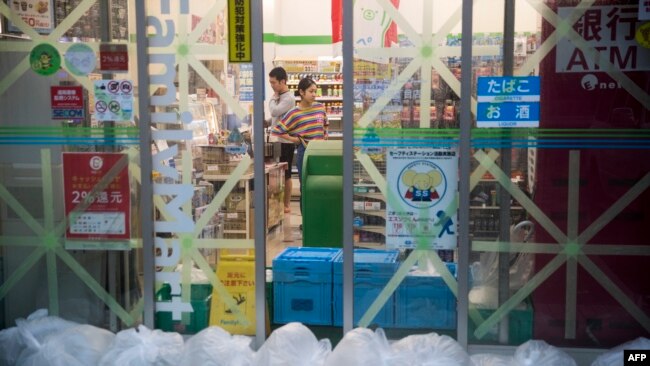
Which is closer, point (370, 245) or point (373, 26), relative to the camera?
point (373, 26)

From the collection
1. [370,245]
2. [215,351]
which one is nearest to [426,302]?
[370,245]

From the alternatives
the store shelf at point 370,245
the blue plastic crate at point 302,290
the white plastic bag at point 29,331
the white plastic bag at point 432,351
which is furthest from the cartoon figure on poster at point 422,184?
the white plastic bag at point 29,331

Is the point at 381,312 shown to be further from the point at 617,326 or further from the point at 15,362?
the point at 15,362

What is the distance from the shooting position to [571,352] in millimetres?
4395

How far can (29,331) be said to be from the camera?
15.1 feet

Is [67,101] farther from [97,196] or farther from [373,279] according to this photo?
[373,279]

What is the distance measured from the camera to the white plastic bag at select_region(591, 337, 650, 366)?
13.6 ft

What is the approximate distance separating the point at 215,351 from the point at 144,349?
44cm

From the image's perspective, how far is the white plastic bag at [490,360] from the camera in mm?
4230

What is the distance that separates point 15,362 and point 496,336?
299 cm

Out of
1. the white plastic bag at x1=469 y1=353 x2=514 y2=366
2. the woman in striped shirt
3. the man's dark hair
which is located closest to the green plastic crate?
the white plastic bag at x1=469 y1=353 x2=514 y2=366

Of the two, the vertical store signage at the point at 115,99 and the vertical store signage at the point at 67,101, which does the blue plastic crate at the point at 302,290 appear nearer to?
the vertical store signage at the point at 115,99

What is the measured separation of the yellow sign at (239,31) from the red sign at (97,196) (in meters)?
0.98

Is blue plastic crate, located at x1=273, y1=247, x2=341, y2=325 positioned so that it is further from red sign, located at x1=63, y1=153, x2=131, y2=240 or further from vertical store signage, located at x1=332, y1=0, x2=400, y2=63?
vertical store signage, located at x1=332, y1=0, x2=400, y2=63
